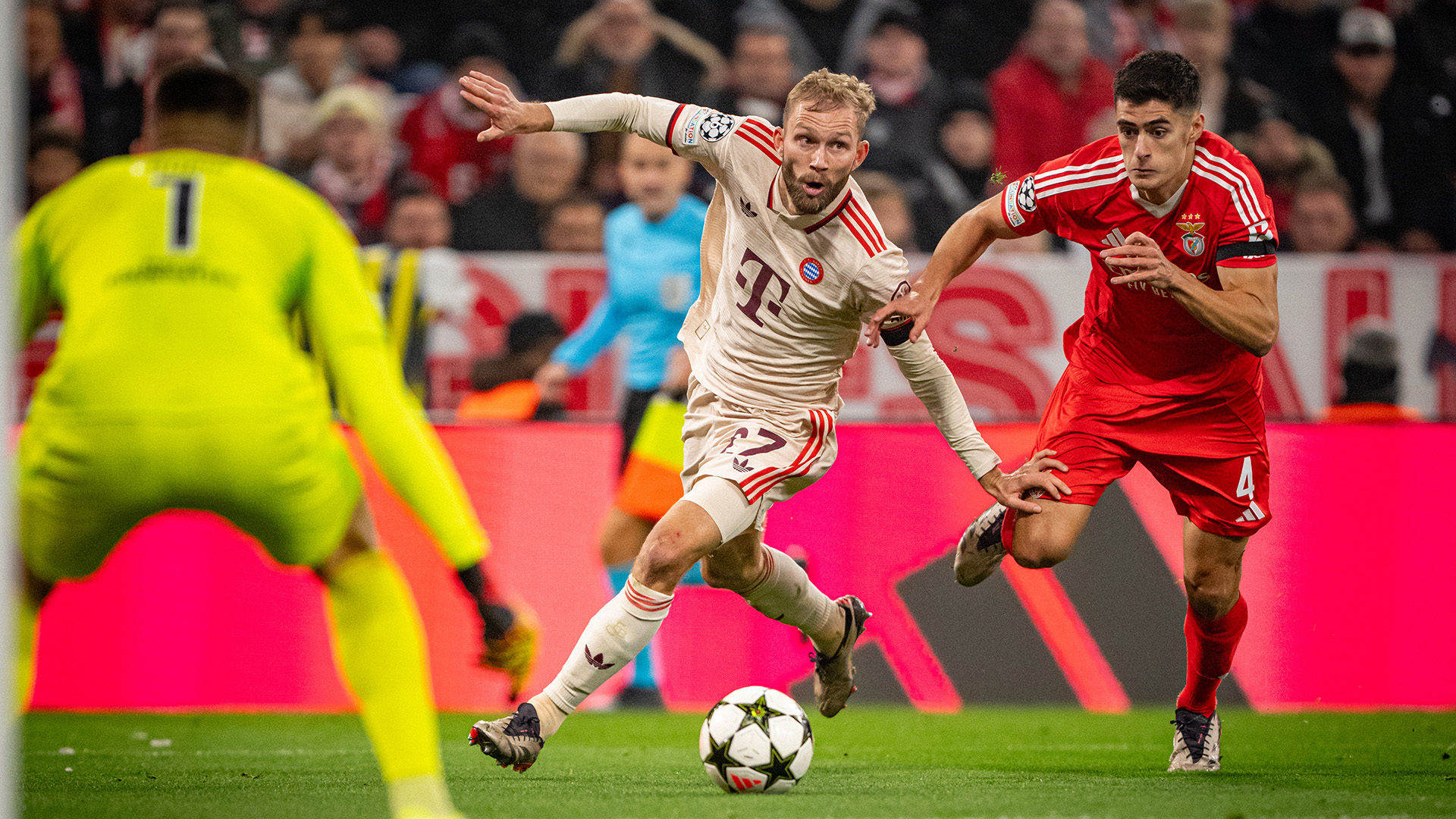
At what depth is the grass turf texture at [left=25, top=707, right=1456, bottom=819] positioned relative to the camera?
4.60m

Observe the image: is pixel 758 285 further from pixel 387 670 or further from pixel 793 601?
pixel 387 670

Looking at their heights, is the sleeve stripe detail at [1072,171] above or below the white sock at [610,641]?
above

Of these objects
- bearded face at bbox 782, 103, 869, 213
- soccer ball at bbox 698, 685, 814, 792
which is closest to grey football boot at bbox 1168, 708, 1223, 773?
soccer ball at bbox 698, 685, 814, 792

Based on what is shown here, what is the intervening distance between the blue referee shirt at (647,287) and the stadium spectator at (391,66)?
150 inches

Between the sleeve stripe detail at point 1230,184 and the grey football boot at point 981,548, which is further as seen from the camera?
the grey football boot at point 981,548

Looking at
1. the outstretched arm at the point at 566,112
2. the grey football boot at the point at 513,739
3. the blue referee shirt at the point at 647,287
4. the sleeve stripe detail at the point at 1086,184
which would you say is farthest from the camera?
the blue referee shirt at the point at 647,287

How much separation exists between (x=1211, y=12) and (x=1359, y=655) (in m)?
5.22

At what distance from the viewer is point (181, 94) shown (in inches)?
139

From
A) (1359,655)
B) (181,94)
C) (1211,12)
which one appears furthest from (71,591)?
(1211,12)

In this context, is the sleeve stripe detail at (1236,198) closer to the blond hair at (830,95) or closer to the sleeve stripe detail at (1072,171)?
the sleeve stripe detail at (1072,171)

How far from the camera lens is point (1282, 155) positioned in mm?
10844

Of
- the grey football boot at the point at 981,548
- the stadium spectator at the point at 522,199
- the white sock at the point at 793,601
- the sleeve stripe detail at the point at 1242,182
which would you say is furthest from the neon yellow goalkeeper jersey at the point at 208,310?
the stadium spectator at the point at 522,199

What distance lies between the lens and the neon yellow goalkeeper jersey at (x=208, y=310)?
326 cm

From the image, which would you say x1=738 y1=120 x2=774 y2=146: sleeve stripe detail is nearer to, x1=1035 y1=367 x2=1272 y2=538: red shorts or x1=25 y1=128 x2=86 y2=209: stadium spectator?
x1=1035 y1=367 x2=1272 y2=538: red shorts
